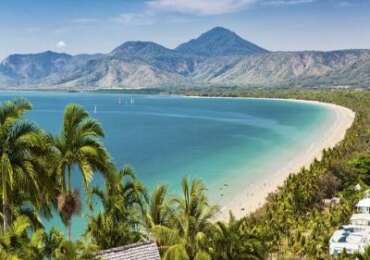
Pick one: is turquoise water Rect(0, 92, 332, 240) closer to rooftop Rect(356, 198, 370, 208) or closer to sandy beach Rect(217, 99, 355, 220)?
sandy beach Rect(217, 99, 355, 220)

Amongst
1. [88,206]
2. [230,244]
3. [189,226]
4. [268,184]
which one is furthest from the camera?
[268,184]

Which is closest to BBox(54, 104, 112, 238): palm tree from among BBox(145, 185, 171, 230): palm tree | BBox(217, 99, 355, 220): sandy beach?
BBox(145, 185, 171, 230): palm tree

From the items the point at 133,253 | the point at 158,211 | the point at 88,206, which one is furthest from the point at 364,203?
the point at 133,253

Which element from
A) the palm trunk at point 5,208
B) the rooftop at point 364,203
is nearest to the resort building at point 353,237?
the rooftop at point 364,203

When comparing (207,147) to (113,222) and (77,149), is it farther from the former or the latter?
(77,149)

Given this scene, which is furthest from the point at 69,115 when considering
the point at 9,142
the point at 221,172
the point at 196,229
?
the point at 221,172

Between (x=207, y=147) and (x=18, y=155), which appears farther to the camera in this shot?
(x=207, y=147)

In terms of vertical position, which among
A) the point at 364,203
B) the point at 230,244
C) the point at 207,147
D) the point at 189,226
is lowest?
the point at 207,147
